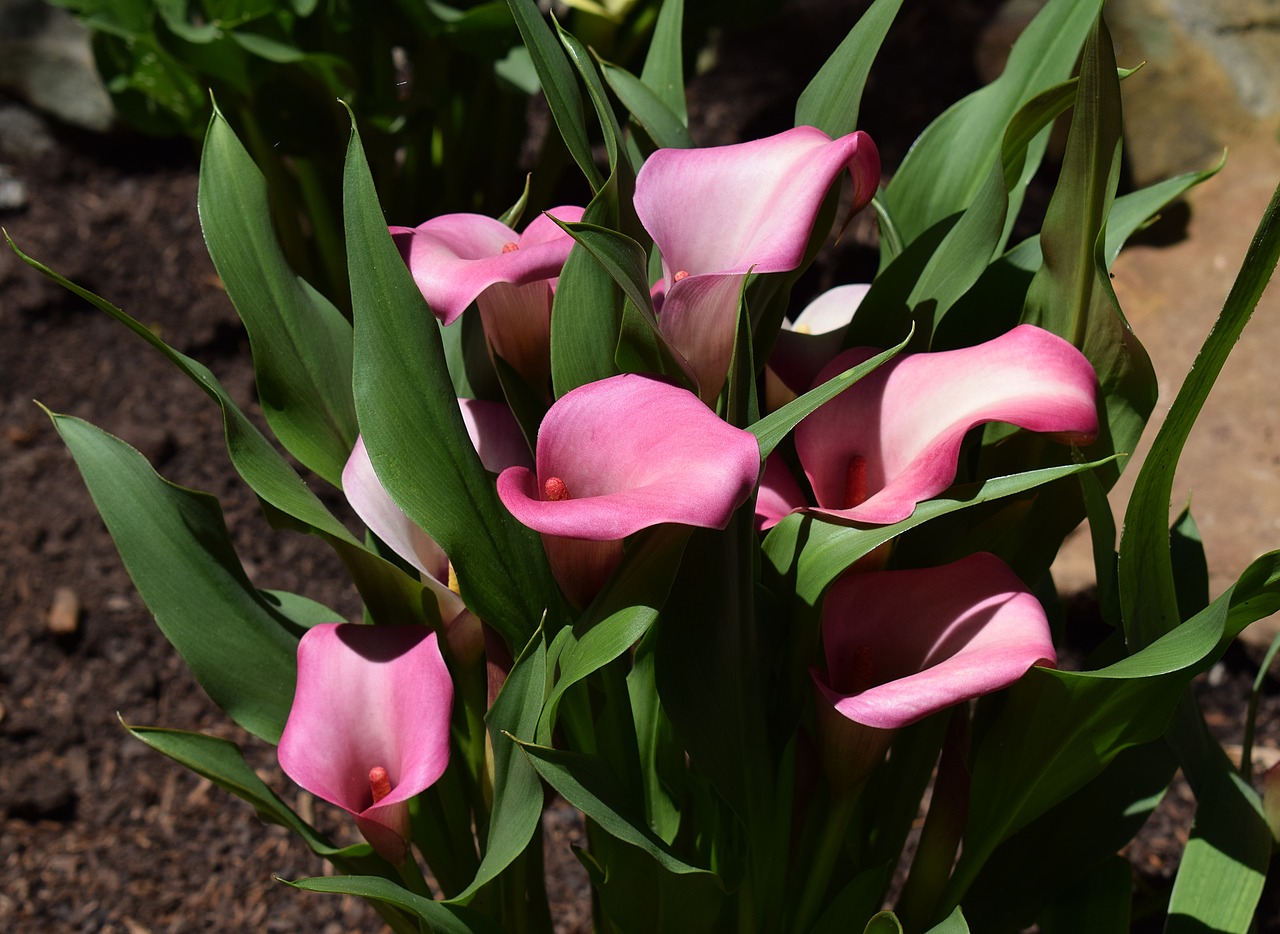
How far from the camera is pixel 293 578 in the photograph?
1.44 meters

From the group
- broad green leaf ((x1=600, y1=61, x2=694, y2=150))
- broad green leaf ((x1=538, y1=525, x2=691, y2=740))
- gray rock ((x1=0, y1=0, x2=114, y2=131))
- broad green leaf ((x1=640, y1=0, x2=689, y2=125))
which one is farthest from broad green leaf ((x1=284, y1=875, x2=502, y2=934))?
gray rock ((x1=0, y1=0, x2=114, y2=131))

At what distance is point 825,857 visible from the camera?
0.63 m

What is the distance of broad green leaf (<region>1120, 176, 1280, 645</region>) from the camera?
19.4 inches

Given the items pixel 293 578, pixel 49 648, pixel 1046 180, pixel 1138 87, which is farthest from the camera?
pixel 1046 180

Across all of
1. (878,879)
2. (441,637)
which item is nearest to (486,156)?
(441,637)

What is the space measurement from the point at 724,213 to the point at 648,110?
15 cm

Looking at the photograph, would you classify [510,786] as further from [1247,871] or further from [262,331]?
[1247,871]

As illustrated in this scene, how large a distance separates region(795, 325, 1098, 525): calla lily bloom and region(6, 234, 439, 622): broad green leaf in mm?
225

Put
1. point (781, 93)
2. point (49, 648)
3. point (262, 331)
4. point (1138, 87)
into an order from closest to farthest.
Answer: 1. point (262, 331)
2. point (49, 648)
3. point (1138, 87)
4. point (781, 93)

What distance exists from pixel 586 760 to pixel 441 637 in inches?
6.0

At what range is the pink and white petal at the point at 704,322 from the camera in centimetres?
52

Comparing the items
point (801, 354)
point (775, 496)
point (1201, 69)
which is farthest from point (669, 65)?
point (1201, 69)

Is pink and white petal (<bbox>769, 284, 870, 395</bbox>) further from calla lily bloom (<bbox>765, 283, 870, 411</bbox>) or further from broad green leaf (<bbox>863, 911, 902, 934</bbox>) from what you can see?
broad green leaf (<bbox>863, 911, 902, 934</bbox>)

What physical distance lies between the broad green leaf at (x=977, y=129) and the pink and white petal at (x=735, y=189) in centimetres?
19
